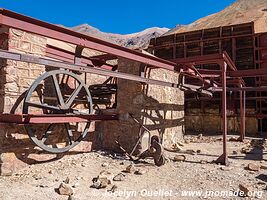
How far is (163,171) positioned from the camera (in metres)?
4.56

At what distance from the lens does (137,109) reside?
19.2 feet

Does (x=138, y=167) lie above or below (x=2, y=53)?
below

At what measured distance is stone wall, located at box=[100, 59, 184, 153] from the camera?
5.88 m

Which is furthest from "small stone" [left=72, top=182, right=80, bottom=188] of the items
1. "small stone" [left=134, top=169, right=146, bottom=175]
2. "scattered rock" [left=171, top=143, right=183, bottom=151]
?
"scattered rock" [left=171, top=143, right=183, bottom=151]

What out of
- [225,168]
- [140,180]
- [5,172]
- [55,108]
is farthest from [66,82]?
[225,168]

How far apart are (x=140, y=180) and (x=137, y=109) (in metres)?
2.11

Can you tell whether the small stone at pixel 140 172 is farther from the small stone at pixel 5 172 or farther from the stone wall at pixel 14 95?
the small stone at pixel 5 172

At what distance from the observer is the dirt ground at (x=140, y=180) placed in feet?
11.3

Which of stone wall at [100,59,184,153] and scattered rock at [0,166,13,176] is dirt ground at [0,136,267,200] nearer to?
scattered rock at [0,166,13,176]

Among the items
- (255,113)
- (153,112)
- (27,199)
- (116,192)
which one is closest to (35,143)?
(27,199)

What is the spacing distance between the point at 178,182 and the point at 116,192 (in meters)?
1.10

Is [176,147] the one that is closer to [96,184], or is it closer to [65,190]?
[96,184]

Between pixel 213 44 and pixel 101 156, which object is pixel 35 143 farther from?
pixel 213 44

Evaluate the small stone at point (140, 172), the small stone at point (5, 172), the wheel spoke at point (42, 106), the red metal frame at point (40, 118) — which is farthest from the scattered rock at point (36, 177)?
the small stone at point (140, 172)
